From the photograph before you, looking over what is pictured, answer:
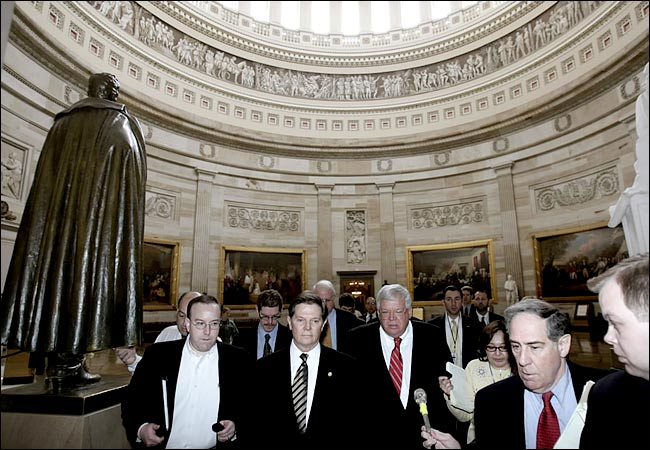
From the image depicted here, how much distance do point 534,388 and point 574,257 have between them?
1252 centimetres

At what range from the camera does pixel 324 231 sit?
17.1 metres

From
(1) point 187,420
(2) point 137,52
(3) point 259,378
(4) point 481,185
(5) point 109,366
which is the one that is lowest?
(5) point 109,366

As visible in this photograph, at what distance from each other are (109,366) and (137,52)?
11.5 metres

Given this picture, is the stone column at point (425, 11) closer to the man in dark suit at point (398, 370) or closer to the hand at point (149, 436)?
the man in dark suit at point (398, 370)

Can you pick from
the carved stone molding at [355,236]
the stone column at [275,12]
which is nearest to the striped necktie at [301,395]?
the carved stone molding at [355,236]

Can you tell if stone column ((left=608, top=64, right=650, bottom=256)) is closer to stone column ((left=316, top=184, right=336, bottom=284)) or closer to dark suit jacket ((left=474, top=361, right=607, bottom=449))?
dark suit jacket ((left=474, top=361, right=607, bottom=449))

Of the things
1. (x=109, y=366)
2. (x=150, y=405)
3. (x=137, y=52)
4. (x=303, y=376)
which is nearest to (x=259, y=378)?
(x=303, y=376)

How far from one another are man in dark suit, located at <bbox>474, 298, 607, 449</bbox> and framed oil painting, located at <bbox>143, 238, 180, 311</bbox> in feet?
41.7

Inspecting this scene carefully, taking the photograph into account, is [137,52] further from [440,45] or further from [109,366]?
[440,45]

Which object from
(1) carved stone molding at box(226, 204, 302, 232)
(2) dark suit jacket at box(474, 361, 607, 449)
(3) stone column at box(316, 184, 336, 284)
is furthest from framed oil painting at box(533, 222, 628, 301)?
(2) dark suit jacket at box(474, 361, 607, 449)

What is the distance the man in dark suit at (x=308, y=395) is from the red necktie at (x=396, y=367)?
2.03 ft

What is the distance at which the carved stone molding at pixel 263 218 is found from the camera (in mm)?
16156

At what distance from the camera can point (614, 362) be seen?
7.13m

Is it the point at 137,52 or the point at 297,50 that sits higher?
the point at 297,50
